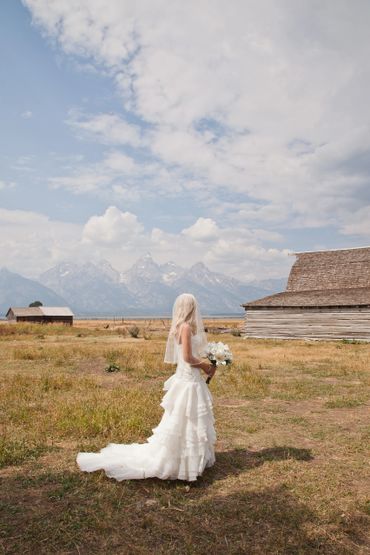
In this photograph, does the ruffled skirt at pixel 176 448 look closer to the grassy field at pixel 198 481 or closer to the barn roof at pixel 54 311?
the grassy field at pixel 198 481

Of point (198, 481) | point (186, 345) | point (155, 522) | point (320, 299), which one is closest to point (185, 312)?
point (186, 345)

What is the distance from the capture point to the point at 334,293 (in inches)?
1330

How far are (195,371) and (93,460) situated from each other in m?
1.91

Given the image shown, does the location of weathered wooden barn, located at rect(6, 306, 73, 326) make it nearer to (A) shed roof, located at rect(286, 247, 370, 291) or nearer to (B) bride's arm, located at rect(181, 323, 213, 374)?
(A) shed roof, located at rect(286, 247, 370, 291)

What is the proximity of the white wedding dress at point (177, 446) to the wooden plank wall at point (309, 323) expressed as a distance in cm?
2707

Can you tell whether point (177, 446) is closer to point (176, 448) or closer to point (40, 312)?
point (176, 448)

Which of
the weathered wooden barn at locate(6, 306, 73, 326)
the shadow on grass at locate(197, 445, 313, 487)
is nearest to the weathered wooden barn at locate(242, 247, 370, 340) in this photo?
the shadow on grass at locate(197, 445, 313, 487)

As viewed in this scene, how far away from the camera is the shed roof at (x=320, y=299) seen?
1228 inches

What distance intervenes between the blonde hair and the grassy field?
214 cm

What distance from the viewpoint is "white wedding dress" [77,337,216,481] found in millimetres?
5836

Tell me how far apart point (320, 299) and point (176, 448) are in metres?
29.0

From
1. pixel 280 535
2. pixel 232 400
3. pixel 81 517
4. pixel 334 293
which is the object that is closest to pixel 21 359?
pixel 232 400

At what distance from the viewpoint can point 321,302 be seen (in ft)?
107

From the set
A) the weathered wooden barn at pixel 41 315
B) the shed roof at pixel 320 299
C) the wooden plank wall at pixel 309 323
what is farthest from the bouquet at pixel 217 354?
the weathered wooden barn at pixel 41 315
